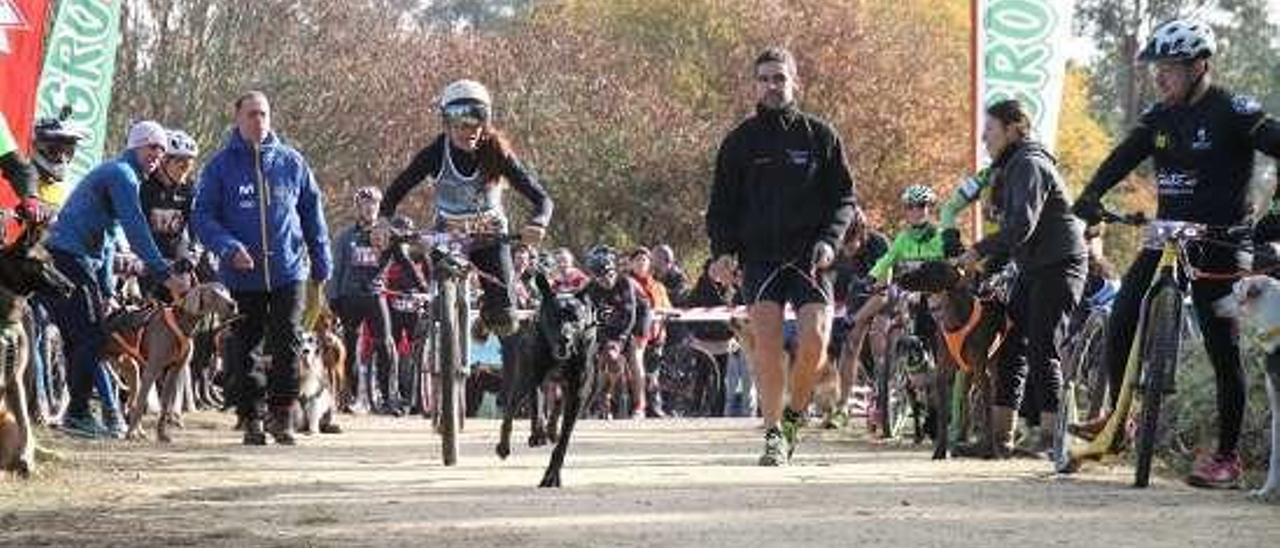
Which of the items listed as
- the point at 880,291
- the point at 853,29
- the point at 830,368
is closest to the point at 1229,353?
the point at 880,291

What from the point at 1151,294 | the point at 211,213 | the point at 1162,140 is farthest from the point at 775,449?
the point at 211,213

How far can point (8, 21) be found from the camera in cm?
1722

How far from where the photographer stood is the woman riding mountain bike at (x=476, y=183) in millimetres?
13578

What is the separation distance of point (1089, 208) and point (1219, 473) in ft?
4.48

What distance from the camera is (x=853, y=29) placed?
49.6 meters

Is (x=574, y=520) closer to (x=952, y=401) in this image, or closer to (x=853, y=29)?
(x=952, y=401)

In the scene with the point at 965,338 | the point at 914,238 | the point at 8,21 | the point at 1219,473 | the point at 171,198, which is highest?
the point at 8,21

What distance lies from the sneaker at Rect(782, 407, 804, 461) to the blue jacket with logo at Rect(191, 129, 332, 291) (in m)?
3.30

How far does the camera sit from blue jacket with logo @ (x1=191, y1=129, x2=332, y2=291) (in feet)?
48.1

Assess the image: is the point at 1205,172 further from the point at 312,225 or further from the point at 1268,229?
the point at 312,225

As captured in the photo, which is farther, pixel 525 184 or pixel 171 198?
pixel 171 198

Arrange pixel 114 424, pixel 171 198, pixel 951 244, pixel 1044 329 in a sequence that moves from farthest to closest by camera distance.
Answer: pixel 171 198, pixel 114 424, pixel 951 244, pixel 1044 329

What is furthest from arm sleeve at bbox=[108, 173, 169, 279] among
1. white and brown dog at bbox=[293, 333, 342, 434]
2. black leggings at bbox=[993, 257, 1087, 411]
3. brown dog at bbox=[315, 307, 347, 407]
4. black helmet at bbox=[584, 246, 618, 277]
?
black helmet at bbox=[584, 246, 618, 277]

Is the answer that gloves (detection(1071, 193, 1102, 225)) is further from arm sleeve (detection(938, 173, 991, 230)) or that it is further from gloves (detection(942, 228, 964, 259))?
gloves (detection(942, 228, 964, 259))
